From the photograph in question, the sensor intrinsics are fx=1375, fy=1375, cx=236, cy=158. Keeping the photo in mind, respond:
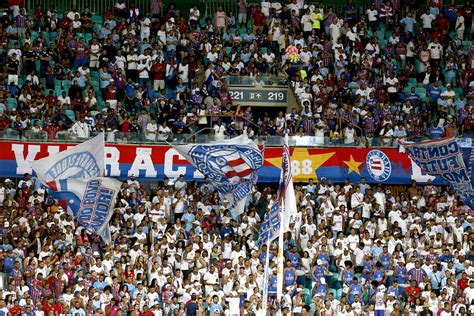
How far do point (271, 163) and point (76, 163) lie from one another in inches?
Answer: 294

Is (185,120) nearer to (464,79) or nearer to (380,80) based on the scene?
(380,80)

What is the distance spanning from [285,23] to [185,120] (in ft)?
20.1

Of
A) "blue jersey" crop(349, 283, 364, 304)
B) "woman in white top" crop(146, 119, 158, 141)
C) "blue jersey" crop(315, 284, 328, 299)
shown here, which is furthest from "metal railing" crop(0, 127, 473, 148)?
"blue jersey" crop(349, 283, 364, 304)

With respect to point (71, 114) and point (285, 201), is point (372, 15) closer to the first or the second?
point (71, 114)

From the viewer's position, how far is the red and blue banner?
3678 centimetres

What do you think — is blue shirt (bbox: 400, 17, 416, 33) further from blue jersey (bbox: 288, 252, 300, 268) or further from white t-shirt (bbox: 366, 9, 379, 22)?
blue jersey (bbox: 288, 252, 300, 268)

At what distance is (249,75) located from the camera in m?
41.0

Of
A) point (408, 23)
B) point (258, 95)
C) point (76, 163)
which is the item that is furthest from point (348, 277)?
point (408, 23)

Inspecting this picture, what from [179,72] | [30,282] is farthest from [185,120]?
[30,282]

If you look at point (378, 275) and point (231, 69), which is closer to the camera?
point (378, 275)

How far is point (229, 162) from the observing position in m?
32.8

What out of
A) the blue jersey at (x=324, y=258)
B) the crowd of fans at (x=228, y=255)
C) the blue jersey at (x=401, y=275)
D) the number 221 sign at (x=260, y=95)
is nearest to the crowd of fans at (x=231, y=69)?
the number 221 sign at (x=260, y=95)

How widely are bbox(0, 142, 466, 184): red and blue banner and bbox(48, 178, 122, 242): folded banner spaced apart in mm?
4705

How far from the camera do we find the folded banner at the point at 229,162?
32.8 metres
